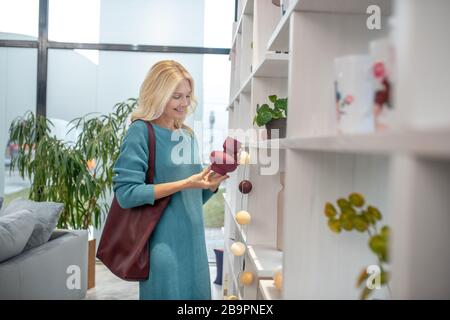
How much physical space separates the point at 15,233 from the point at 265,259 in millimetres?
1615

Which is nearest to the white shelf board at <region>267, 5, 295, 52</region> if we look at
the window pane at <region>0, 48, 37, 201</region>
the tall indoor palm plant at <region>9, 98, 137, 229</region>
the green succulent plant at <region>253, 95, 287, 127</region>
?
the green succulent plant at <region>253, 95, 287, 127</region>

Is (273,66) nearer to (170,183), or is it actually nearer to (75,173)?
(170,183)

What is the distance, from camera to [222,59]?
4.35 meters

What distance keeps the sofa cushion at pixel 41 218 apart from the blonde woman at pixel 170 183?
1.36 m

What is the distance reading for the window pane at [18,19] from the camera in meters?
Result: 4.19

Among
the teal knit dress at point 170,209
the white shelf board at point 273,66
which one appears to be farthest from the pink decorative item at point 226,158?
the white shelf board at point 273,66

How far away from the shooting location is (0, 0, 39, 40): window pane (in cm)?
419

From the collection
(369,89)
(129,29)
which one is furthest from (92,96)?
(369,89)

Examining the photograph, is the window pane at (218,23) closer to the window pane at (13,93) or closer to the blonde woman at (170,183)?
the window pane at (13,93)

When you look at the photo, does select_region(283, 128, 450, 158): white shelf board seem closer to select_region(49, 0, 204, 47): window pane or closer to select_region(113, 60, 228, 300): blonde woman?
select_region(113, 60, 228, 300): blonde woman

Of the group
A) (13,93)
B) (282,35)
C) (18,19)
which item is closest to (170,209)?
(282,35)

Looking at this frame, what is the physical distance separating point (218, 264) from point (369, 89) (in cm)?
325

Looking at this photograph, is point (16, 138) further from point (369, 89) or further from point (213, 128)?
point (369, 89)

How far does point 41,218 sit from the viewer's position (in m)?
2.82
